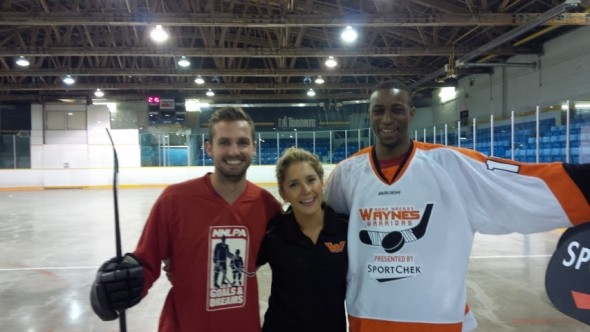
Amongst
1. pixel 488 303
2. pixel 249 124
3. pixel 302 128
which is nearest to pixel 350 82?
pixel 302 128

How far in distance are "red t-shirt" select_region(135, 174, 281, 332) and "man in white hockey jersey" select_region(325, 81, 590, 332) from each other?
16.8 inches

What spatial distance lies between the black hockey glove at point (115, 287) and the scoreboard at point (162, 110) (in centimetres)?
1942

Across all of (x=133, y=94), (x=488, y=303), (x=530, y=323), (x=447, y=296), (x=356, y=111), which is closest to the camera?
(x=447, y=296)

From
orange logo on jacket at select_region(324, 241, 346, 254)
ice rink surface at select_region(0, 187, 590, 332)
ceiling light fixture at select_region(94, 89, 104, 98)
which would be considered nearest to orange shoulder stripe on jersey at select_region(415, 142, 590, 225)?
orange logo on jacket at select_region(324, 241, 346, 254)

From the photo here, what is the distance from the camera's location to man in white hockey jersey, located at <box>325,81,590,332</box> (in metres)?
1.51

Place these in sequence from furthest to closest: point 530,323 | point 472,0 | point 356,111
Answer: point 356,111
point 472,0
point 530,323

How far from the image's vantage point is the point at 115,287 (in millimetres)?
1421

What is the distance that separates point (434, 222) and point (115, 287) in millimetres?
1183

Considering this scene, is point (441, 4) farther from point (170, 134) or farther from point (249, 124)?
point (170, 134)

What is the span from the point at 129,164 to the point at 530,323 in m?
19.5

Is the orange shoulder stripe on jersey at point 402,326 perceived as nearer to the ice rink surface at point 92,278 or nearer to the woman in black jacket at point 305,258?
the woman in black jacket at point 305,258

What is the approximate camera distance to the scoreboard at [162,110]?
1988cm

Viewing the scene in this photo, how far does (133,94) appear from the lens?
20.7m

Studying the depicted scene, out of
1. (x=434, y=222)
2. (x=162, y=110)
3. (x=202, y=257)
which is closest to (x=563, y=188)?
(x=434, y=222)
